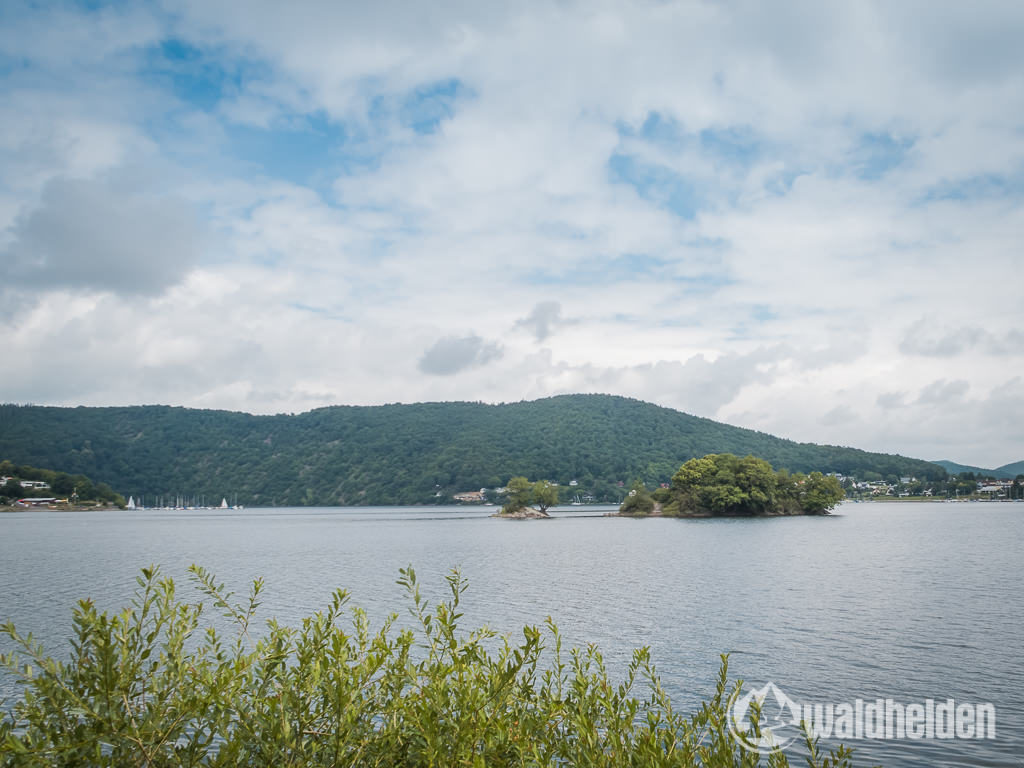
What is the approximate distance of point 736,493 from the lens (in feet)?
435

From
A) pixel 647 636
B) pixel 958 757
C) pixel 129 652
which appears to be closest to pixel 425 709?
pixel 129 652

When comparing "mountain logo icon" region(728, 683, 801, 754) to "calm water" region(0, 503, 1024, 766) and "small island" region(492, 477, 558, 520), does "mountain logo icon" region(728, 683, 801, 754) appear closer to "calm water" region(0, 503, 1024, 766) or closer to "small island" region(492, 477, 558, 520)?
"calm water" region(0, 503, 1024, 766)

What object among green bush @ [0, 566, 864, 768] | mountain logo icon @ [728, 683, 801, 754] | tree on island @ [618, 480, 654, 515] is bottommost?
tree on island @ [618, 480, 654, 515]

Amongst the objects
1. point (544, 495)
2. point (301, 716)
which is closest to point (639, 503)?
point (544, 495)

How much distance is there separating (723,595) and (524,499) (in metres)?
119

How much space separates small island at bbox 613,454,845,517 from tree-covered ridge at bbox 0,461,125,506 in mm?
144223

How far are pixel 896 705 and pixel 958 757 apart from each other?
333 cm

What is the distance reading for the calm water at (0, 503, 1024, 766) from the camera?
70.8ft

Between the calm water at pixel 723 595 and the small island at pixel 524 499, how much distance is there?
6733 cm

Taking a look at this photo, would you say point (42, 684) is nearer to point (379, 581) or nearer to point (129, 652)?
point (129, 652)

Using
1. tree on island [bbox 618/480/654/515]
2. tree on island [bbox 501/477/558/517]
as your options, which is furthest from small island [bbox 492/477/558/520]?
tree on island [bbox 618/480/654/515]

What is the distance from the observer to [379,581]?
4822 cm

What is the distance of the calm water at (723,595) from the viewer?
70.8 feet

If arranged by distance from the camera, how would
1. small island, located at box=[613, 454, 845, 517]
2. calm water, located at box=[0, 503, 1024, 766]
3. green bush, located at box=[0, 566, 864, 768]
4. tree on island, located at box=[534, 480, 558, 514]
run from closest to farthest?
1. green bush, located at box=[0, 566, 864, 768]
2. calm water, located at box=[0, 503, 1024, 766]
3. small island, located at box=[613, 454, 845, 517]
4. tree on island, located at box=[534, 480, 558, 514]
